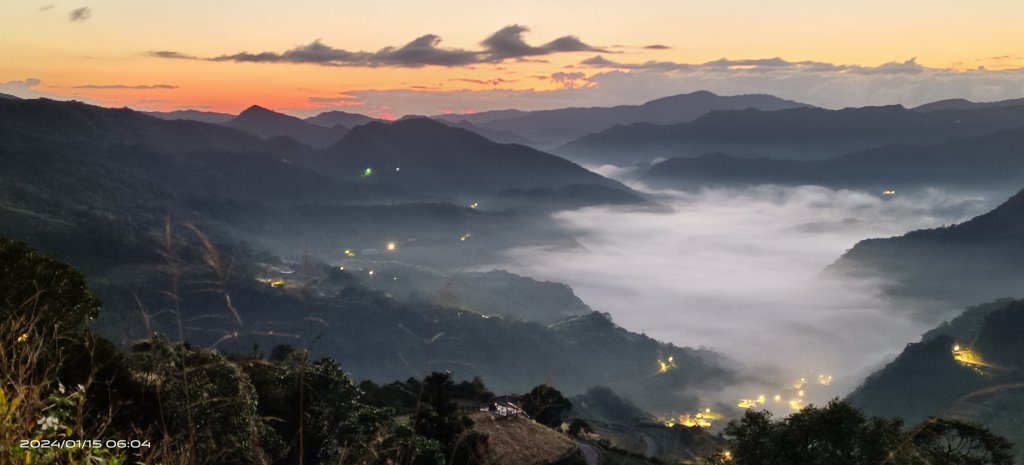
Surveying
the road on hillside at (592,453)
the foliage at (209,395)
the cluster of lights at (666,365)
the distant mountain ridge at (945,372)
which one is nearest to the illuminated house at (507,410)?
the road on hillside at (592,453)

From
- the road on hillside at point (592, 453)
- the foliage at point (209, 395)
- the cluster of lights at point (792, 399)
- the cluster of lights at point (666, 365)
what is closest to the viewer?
the foliage at point (209, 395)

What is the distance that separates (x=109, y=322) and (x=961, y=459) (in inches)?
6431

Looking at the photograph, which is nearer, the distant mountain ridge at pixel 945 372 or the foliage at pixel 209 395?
the foliage at pixel 209 395

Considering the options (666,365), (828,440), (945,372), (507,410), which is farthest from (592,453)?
(666,365)

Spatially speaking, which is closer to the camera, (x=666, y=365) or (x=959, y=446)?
(x=959, y=446)

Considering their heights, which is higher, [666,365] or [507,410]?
[507,410]

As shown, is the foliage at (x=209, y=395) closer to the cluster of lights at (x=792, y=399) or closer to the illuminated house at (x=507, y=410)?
the illuminated house at (x=507, y=410)

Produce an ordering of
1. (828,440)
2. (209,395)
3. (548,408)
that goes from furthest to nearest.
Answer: (548,408) < (828,440) < (209,395)

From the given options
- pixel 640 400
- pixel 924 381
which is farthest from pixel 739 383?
pixel 924 381

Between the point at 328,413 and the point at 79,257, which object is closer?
the point at 328,413

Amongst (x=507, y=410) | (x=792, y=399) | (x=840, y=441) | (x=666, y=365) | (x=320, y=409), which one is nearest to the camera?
(x=840, y=441)

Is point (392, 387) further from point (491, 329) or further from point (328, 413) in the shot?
point (491, 329)

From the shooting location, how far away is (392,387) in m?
53.8

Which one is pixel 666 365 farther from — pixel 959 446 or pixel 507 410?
pixel 959 446
